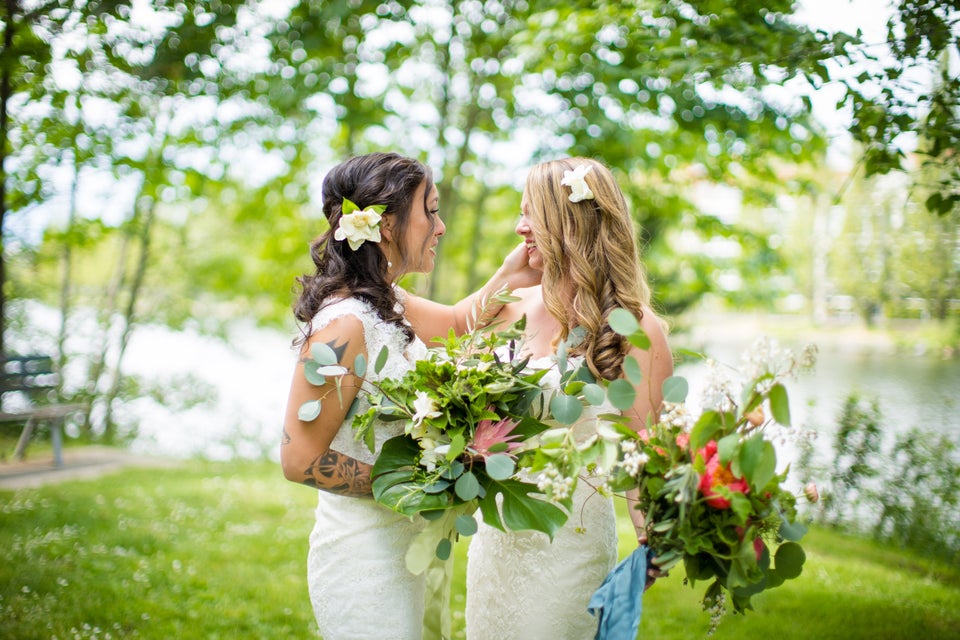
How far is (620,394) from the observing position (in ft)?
5.55

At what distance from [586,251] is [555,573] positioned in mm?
1055

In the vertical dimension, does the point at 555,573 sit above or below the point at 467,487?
below

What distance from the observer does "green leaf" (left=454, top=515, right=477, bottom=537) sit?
75.5 inches

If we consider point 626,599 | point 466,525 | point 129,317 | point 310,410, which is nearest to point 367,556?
point 466,525

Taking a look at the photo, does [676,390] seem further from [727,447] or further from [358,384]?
[358,384]

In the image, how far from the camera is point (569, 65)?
5871 mm

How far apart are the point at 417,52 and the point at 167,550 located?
586cm

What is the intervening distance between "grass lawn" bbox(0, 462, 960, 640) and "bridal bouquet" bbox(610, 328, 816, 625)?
2.42 metres

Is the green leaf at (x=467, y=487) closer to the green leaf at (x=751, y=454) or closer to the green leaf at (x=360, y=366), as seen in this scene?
the green leaf at (x=360, y=366)

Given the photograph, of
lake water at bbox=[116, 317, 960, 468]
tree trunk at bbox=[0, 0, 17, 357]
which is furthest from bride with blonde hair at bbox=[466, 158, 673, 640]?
lake water at bbox=[116, 317, 960, 468]

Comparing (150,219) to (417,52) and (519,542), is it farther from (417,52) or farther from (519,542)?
(519,542)

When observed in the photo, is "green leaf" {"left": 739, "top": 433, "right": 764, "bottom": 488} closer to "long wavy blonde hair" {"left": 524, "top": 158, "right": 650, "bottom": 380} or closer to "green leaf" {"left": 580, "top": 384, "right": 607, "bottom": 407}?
"green leaf" {"left": 580, "top": 384, "right": 607, "bottom": 407}

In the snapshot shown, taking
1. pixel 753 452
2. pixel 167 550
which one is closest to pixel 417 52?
pixel 167 550

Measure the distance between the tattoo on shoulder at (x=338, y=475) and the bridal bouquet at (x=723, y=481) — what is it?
769 mm
